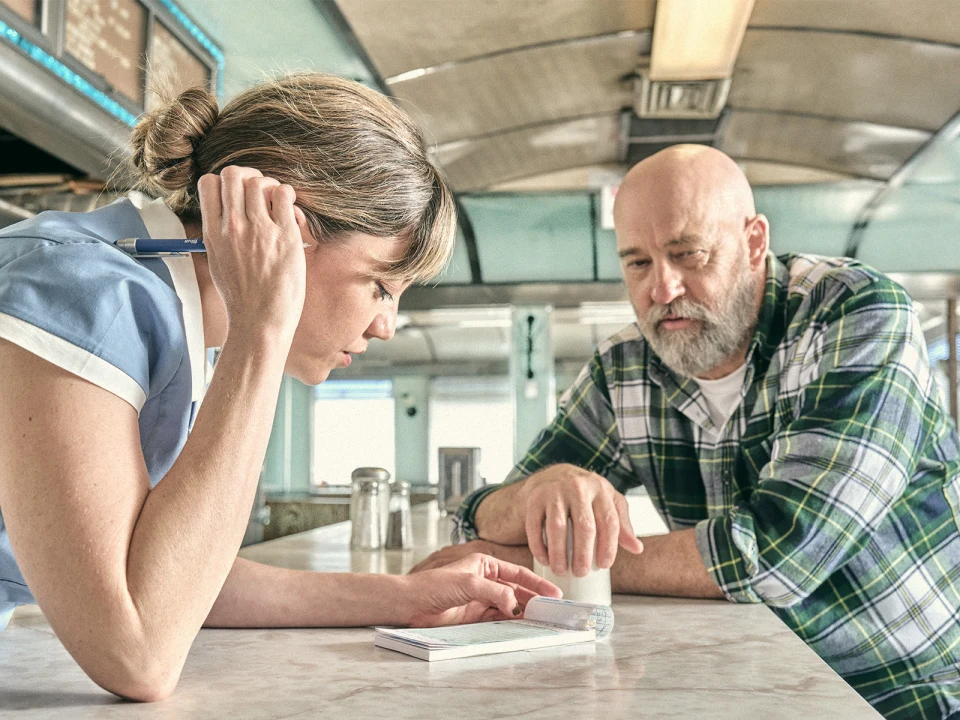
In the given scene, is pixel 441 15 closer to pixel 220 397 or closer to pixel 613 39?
pixel 613 39

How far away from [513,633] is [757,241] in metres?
1.19

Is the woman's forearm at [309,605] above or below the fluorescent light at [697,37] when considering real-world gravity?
below

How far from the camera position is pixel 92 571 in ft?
2.57

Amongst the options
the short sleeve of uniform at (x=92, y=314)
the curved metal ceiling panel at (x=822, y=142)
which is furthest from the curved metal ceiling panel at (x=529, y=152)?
the short sleeve of uniform at (x=92, y=314)

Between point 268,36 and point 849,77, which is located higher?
point 849,77

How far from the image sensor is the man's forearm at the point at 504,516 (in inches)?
60.3

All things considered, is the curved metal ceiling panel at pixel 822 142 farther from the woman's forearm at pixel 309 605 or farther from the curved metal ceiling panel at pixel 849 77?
the woman's forearm at pixel 309 605

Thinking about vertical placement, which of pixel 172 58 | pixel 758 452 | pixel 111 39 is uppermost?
pixel 172 58

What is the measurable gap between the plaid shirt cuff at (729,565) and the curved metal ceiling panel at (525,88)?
10.5 ft

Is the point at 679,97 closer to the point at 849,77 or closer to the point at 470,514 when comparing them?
the point at 849,77

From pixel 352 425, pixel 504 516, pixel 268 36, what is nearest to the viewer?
pixel 504 516

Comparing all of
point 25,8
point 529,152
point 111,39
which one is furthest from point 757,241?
point 529,152

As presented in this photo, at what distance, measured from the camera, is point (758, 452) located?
1.72 meters

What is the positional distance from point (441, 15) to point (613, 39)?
31.7 inches
